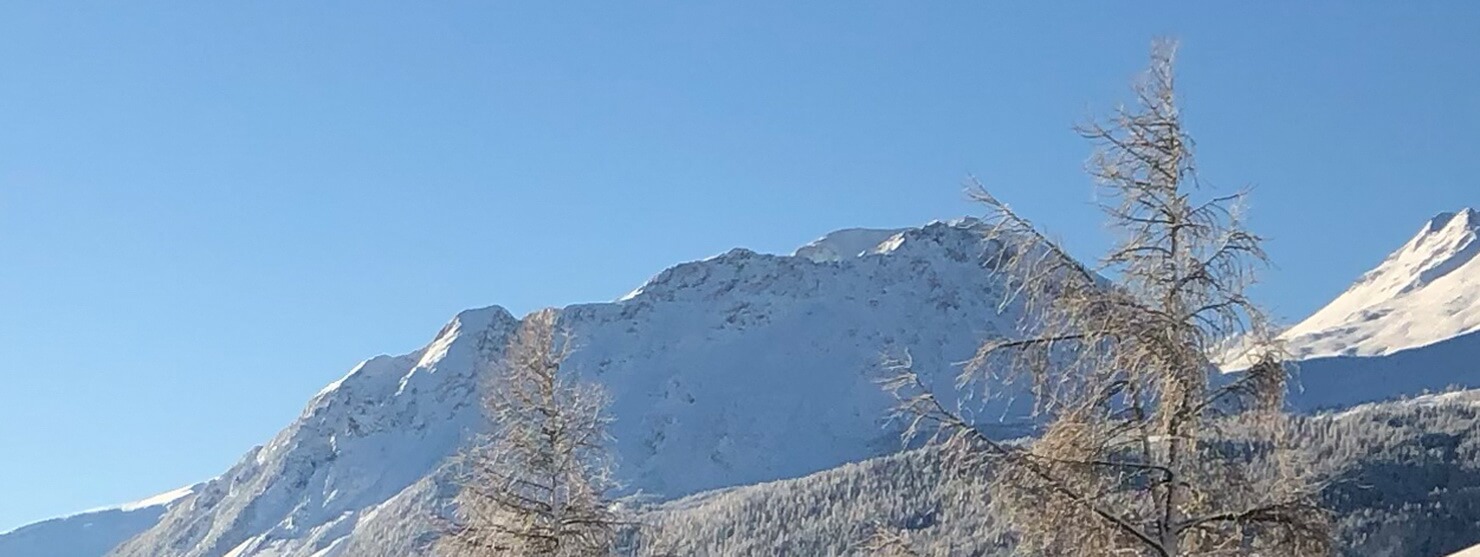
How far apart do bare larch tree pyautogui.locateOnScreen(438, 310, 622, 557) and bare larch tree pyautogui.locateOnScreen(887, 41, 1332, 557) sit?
22.0 feet

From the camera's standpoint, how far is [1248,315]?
1442cm

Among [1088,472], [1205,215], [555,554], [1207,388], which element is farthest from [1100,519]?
[555,554]

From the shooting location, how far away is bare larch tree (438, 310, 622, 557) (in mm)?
20641

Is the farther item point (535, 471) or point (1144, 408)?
point (535, 471)

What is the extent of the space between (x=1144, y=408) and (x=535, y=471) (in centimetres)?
837

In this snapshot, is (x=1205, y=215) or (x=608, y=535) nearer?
(x=1205, y=215)

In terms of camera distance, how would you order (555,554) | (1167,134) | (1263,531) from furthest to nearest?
(555,554), (1167,134), (1263,531)

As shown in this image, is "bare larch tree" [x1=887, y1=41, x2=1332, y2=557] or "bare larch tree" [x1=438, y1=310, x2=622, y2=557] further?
"bare larch tree" [x1=438, y1=310, x2=622, y2=557]

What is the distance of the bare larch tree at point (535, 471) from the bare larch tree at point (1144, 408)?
6.72 meters

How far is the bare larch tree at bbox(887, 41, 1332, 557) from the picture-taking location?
1430 centimetres

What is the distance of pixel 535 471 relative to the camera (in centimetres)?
2114

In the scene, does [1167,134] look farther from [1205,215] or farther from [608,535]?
[608,535]

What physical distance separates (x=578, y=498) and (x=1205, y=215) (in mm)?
8696

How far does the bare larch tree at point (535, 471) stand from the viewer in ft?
67.7
